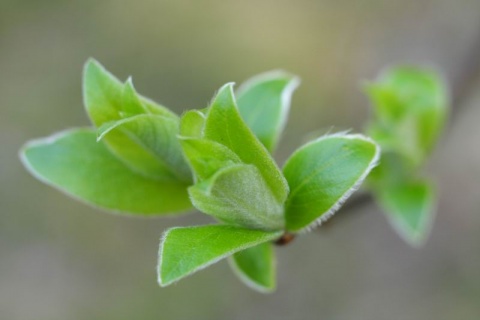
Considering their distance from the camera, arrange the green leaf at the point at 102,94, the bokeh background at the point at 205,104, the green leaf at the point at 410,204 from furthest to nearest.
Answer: the bokeh background at the point at 205,104, the green leaf at the point at 410,204, the green leaf at the point at 102,94

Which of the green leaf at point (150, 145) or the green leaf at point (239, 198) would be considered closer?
the green leaf at point (239, 198)

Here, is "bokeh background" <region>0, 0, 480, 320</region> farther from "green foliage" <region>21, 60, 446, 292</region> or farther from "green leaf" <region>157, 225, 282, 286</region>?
"green leaf" <region>157, 225, 282, 286</region>

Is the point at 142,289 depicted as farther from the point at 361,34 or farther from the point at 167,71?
the point at 361,34

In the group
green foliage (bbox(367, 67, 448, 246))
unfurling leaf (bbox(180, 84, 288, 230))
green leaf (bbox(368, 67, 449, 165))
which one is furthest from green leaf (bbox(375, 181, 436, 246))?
unfurling leaf (bbox(180, 84, 288, 230))

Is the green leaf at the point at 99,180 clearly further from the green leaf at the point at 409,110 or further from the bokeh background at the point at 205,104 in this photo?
the bokeh background at the point at 205,104

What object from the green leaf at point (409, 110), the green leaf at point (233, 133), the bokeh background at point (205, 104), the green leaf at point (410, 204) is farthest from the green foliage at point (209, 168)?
the bokeh background at point (205, 104)

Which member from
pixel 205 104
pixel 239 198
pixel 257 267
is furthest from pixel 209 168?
pixel 205 104

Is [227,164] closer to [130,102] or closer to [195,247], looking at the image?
[195,247]
